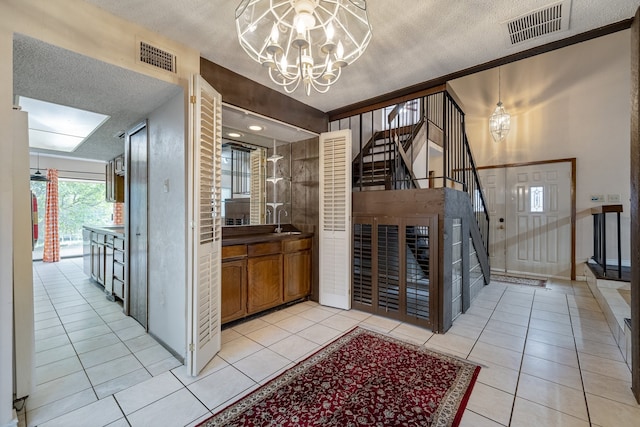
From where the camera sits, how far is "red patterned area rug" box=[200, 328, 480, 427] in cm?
163

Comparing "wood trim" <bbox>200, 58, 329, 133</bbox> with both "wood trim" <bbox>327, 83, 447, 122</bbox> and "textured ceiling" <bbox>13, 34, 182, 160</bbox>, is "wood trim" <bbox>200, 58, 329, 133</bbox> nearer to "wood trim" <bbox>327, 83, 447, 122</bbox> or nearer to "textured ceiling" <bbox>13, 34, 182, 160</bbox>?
"wood trim" <bbox>327, 83, 447, 122</bbox>

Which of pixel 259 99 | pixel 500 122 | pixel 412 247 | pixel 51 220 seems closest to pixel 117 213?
pixel 51 220

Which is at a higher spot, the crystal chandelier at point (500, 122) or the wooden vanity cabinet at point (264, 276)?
the crystal chandelier at point (500, 122)

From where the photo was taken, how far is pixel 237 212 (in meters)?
3.65

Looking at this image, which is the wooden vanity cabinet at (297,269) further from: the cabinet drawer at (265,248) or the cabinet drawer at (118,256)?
the cabinet drawer at (118,256)

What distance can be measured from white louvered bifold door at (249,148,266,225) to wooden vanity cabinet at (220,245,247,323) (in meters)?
0.92

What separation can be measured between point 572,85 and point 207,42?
591 centimetres

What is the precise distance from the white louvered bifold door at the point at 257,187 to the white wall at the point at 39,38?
1878 millimetres

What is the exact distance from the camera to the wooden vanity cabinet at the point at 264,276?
3.08m

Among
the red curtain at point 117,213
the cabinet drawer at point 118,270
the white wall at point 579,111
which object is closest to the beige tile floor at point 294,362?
the cabinet drawer at point 118,270

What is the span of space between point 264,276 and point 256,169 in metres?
1.57

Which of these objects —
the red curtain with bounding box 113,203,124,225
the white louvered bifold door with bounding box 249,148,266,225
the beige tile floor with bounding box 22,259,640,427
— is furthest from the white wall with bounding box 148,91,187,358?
the red curtain with bounding box 113,203,124,225

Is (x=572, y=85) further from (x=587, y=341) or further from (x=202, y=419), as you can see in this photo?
(x=202, y=419)

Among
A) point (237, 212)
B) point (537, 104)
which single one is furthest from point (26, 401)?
point (537, 104)
